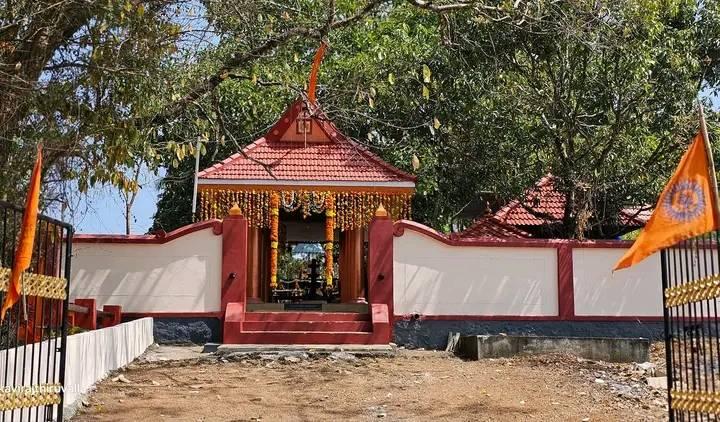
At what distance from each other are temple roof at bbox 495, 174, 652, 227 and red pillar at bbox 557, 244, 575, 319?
2180mm

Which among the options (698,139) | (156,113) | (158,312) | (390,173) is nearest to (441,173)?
(390,173)

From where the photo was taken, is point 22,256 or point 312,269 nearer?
point 22,256

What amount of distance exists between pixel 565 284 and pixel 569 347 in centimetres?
267

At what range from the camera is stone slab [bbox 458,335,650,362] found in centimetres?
989

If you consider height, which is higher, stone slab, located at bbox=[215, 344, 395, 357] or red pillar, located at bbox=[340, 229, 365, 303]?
red pillar, located at bbox=[340, 229, 365, 303]

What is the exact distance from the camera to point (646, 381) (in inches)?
337

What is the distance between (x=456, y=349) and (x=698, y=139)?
7.71 m

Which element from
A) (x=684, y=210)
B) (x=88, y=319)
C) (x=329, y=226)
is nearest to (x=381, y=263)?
(x=329, y=226)

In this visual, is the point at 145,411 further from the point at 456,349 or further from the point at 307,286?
the point at 307,286

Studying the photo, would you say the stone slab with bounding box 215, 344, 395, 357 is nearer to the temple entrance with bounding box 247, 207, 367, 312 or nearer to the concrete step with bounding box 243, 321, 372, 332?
the concrete step with bounding box 243, 321, 372, 332

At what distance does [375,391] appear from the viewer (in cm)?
834

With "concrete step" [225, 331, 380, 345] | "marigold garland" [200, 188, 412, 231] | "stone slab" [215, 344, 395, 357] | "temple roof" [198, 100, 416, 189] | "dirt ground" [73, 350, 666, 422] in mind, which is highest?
"temple roof" [198, 100, 416, 189]

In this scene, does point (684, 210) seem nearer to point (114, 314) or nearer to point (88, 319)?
point (88, 319)

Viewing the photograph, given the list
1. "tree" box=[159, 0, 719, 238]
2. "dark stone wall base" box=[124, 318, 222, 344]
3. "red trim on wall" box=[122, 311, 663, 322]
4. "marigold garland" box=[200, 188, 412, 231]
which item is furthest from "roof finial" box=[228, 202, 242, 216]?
"dark stone wall base" box=[124, 318, 222, 344]
